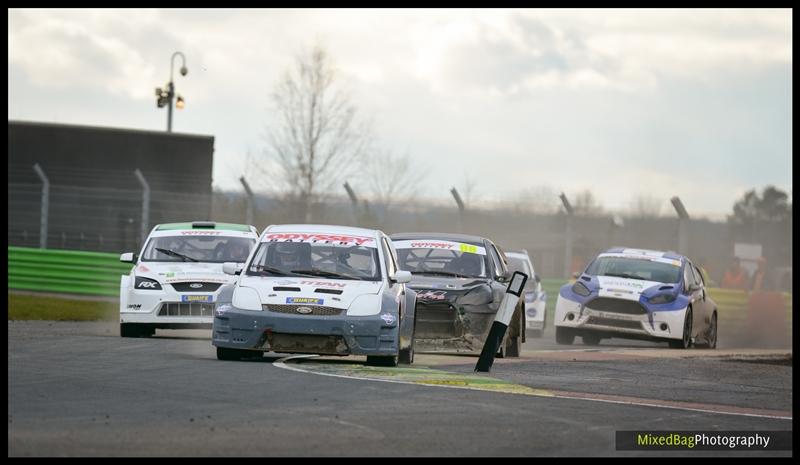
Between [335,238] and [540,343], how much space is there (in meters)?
8.07

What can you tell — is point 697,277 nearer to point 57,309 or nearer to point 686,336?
point 686,336

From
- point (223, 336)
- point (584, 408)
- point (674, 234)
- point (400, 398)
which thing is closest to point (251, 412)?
point (400, 398)

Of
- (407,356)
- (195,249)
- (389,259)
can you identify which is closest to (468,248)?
(389,259)

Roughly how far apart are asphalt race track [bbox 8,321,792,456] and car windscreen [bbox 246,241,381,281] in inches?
34.4

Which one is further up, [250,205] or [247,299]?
[250,205]

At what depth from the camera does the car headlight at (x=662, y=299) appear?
21.0m

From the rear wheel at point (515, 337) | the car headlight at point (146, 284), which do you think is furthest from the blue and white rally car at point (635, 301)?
the car headlight at point (146, 284)

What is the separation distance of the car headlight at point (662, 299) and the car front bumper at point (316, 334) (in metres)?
8.05

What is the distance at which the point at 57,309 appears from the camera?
25.8 meters

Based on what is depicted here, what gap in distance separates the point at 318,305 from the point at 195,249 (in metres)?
6.14

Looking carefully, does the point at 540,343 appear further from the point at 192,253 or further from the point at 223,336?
the point at 223,336

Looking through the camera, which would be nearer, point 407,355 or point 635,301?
point 407,355

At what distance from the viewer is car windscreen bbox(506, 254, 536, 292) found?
24.4 m
